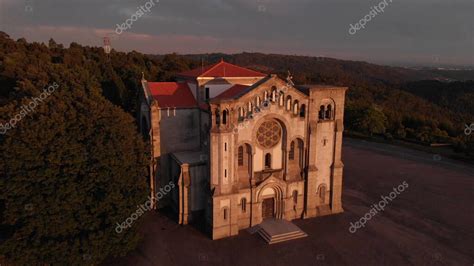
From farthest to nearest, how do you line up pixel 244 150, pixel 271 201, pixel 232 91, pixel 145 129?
pixel 145 129
pixel 232 91
pixel 271 201
pixel 244 150

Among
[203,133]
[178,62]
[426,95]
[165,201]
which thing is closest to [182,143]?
[203,133]

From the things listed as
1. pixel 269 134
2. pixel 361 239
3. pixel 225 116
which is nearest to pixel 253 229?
pixel 269 134

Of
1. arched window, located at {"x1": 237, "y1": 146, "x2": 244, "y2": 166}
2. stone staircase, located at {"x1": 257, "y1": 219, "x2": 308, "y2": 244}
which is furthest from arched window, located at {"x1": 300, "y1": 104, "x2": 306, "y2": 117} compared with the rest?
stone staircase, located at {"x1": 257, "y1": 219, "x2": 308, "y2": 244}

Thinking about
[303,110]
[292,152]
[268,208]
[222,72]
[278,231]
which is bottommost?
[278,231]

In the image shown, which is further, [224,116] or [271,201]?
[271,201]

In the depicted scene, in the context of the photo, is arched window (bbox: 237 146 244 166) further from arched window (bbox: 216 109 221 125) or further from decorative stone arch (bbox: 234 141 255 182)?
arched window (bbox: 216 109 221 125)

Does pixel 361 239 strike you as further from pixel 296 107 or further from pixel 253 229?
pixel 296 107

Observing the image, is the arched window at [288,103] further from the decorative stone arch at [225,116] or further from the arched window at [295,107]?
the decorative stone arch at [225,116]
